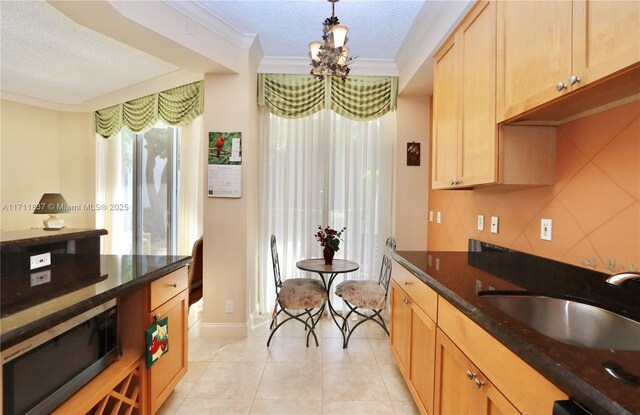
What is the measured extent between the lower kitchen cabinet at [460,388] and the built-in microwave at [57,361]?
1579mm

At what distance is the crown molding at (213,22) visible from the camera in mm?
2318

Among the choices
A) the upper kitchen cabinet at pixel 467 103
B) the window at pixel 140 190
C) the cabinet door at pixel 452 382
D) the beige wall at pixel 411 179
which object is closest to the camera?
the cabinet door at pixel 452 382

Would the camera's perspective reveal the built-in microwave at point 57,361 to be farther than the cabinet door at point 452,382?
No

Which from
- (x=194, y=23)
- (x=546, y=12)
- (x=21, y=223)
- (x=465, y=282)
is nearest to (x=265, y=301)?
(x=465, y=282)

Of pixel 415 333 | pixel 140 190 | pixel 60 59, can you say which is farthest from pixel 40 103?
pixel 415 333

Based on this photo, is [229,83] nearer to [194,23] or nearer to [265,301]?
[194,23]

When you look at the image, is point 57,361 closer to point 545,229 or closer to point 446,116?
point 545,229

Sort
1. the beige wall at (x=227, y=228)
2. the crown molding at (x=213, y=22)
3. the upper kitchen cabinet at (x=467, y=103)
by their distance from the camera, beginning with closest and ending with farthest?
the upper kitchen cabinet at (x=467, y=103) → the crown molding at (x=213, y=22) → the beige wall at (x=227, y=228)

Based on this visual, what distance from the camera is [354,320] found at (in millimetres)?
3324

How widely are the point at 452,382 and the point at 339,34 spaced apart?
2.05m

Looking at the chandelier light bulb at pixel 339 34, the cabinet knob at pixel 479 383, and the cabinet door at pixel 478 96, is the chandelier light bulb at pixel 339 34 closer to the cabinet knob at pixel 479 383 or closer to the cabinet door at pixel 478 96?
the cabinet door at pixel 478 96

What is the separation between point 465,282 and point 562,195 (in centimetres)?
71

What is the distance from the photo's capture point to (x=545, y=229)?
165 cm

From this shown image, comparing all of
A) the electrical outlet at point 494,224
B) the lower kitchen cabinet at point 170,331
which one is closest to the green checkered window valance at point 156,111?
the lower kitchen cabinet at point 170,331
